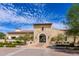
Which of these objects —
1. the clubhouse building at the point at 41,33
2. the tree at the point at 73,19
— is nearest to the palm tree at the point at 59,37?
the clubhouse building at the point at 41,33

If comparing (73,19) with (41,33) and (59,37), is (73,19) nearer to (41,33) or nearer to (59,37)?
(59,37)

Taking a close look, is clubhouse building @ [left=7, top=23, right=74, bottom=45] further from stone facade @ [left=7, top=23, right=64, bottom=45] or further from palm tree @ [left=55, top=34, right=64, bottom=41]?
palm tree @ [left=55, top=34, right=64, bottom=41]

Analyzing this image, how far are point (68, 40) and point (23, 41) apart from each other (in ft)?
9.89

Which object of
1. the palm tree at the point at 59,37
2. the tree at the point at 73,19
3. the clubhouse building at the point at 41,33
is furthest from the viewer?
the clubhouse building at the point at 41,33

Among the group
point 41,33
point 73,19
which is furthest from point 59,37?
point 41,33

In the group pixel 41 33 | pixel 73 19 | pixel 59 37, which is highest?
pixel 73 19

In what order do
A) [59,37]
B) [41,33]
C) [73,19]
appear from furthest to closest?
[41,33]
[59,37]
[73,19]

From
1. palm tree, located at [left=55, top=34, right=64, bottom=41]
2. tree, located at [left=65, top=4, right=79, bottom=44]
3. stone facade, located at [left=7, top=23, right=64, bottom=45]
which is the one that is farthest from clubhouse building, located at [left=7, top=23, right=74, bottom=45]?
tree, located at [left=65, top=4, right=79, bottom=44]

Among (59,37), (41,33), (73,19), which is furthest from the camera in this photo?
(41,33)

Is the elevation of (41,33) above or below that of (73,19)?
below

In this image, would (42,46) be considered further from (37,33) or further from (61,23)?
(61,23)

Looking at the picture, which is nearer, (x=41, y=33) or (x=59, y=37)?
(x=59, y=37)

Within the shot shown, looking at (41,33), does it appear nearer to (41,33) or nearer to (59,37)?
(41,33)

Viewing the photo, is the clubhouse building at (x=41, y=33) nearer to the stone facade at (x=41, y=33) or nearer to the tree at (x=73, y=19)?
the stone facade at (x=41, y=33)
